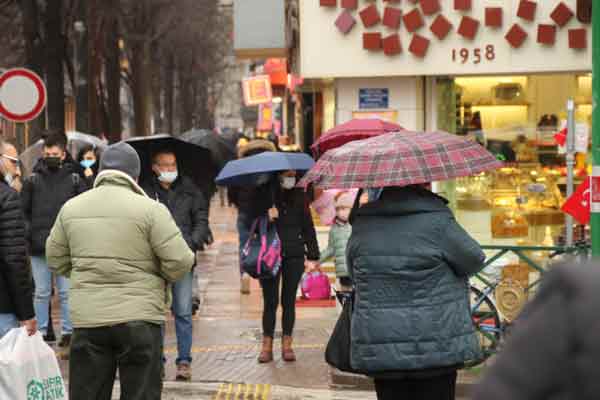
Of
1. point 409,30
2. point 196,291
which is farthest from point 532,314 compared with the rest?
point 409,30

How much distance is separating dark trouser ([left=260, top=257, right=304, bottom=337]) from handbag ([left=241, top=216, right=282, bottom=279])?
0.35 feet

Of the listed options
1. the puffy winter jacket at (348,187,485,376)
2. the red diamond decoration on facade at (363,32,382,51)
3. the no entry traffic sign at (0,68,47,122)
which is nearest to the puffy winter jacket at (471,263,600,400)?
the puffy winter jacket at (348,187,485,376)

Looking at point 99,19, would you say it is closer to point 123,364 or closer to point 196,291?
point 196,291

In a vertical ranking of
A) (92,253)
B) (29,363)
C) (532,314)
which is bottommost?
(29,363)

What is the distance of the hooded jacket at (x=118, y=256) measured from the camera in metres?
5.88

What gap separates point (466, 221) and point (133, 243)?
9378 mm

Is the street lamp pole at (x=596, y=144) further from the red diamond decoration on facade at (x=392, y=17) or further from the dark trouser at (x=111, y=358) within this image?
the red diamond decoration on facade at (x=392, y=17)

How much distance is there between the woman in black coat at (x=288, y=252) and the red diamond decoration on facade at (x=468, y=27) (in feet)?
16.2

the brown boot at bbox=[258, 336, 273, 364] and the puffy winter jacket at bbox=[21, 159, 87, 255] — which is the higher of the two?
the puffy winter jacket at bbox=[21, 159, 87, 255]

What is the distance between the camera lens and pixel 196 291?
532 inches

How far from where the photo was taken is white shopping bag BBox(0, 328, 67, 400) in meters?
6.07

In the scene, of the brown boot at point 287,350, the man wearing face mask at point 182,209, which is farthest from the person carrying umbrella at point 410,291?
the brown boot at point 287,350

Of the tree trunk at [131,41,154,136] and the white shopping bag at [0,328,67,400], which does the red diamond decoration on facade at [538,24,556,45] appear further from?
the tree trunk at [131,41,154,136]

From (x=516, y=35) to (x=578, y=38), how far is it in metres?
0.72
